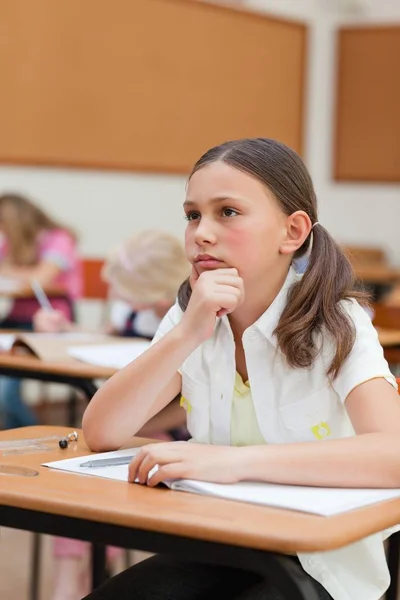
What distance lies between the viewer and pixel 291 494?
1.38 meters

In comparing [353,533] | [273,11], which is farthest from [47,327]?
[273,11]

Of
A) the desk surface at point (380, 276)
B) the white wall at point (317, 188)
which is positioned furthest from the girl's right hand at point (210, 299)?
the desk surface at point (380, 276)

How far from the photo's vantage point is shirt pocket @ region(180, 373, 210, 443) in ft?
5.72

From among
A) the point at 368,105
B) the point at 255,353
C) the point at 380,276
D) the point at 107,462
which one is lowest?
the point at 380,276

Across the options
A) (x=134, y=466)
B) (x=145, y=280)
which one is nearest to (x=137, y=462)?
(x=134, y=466)

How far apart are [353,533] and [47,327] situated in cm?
236

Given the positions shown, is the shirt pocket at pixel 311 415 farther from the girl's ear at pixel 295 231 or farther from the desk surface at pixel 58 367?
the desk surface at pixel 58 367

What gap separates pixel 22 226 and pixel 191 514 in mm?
4429

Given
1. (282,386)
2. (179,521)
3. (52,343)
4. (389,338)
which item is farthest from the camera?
(389,338)

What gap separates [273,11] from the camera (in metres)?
7.33

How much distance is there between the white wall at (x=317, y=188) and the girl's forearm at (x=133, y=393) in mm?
4435

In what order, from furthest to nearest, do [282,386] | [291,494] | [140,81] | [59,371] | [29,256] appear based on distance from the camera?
[140,81]
[29,256]
[59,371]
[282,386]
[291,494]

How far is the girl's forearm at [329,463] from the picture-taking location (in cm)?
143

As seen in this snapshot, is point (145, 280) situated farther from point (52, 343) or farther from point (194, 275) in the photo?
point (194, 275)
